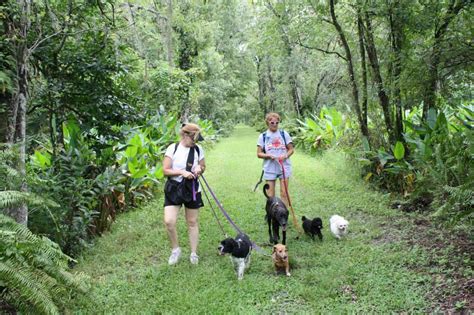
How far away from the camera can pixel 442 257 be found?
4.25 metres

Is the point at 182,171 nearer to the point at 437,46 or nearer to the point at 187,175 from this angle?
the point at 187,175

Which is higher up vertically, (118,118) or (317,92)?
(317,92)

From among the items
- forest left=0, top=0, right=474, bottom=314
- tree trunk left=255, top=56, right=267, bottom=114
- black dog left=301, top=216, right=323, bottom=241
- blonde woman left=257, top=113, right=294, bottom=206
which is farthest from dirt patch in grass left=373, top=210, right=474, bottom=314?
tree trunk left=255, top=56, right=267, bottom=114

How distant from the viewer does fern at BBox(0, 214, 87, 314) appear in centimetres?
277

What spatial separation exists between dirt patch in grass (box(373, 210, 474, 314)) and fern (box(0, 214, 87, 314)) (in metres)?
3.13

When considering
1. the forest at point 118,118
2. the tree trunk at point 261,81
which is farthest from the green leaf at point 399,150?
the tree trunk at point 261,81

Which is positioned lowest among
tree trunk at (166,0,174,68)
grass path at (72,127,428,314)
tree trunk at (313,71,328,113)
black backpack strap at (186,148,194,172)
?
grass path at (72,127,428,314)

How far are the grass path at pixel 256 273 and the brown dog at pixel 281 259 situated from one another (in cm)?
11

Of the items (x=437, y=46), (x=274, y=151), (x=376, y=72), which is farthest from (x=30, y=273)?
(x=376, y=72)

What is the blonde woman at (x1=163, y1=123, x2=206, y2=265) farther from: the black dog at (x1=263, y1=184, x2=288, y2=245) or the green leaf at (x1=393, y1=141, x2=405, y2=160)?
the green leaf at (x1=393, y1=141, x2=405, y2=160)

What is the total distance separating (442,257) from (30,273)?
4.03 meters

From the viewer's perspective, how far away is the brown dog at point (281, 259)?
422cm

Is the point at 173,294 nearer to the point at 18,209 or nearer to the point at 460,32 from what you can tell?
the point at 18,209

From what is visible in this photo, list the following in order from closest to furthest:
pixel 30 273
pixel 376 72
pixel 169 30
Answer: pixel 30 273 < pixel 376 72 < pixel 169 30
